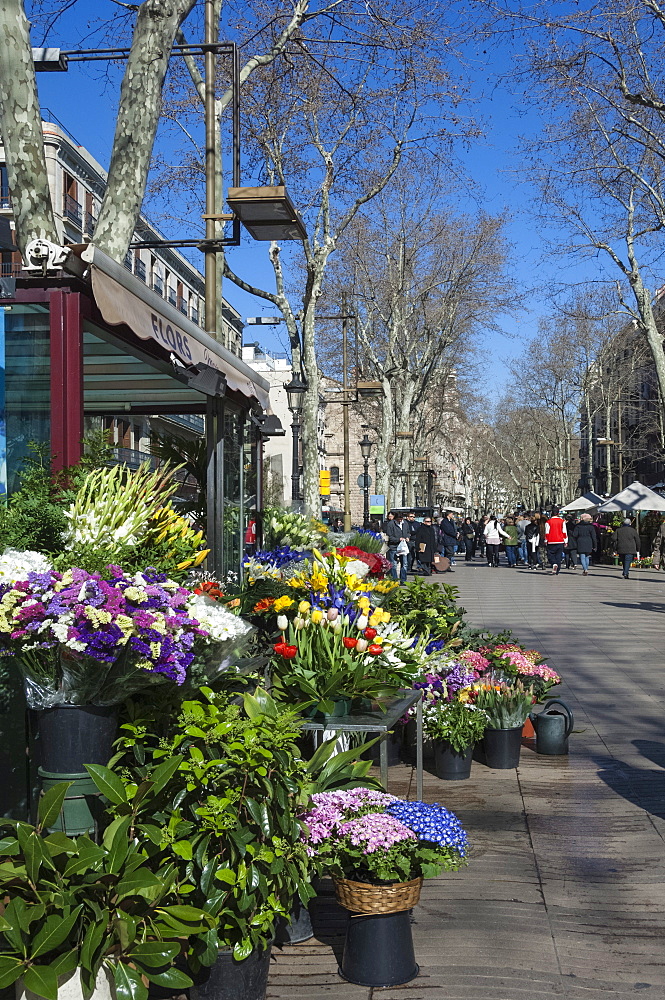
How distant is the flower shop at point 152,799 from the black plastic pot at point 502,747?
2.56 m

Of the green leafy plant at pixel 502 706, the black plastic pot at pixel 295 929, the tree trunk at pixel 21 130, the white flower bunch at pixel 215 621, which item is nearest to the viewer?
the white flower bunch at pixel 215 621

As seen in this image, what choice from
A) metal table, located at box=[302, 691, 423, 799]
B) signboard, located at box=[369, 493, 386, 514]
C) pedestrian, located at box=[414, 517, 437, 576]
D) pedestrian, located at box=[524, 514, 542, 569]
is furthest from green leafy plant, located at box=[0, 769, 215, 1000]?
signboard, located at box=[369, 493, 386, 514]

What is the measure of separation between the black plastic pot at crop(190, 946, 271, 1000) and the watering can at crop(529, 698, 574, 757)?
171 inches

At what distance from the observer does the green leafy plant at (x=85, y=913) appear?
3.09 m

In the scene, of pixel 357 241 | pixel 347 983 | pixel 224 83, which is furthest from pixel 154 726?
pixel 357 241

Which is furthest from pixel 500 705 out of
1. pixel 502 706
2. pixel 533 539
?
pixel 533 539

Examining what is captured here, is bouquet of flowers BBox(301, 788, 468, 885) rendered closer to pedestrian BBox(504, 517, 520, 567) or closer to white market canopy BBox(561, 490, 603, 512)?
pedestrian BBox(504, 517, 520, 567)

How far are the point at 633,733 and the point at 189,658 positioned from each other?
5.80 metres

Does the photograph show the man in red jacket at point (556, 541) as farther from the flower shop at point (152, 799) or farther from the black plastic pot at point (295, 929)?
the black plastic pot at point (295, 929)

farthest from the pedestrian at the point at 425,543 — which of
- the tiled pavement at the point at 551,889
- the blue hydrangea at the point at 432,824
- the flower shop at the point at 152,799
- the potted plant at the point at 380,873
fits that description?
the potted plant at the point at 380,873

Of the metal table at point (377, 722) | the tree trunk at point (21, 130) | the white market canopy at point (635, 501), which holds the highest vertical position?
the tree trunk at point (21, 130)

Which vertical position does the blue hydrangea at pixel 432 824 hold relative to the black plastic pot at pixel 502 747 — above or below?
above

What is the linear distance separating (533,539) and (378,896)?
31.9 metres

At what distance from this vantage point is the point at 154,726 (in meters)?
→ 3.95
